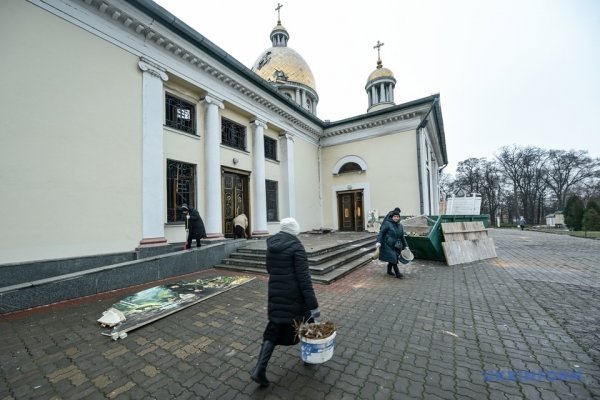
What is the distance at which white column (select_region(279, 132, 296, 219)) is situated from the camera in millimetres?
15409

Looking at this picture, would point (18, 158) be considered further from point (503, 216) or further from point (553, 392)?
point (503, 216)

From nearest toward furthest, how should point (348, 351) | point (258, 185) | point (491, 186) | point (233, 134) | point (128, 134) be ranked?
point (348, 351) → point (128, 134) → point (233, 134) → point (258, 185) → point (491, 186)

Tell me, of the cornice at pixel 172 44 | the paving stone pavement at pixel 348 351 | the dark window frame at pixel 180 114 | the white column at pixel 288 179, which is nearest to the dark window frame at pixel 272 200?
the white column at pixel 288 179

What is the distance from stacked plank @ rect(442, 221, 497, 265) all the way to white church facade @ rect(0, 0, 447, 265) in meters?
5.34

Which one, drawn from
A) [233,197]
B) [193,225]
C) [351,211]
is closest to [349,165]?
[351,211]

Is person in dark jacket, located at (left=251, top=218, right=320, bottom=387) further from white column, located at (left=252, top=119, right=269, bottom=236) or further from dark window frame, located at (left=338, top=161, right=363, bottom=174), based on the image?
dark window frame, located at (left=338, top=161, right=363, bottom=174)

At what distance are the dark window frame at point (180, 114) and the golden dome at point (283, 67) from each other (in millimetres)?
16984

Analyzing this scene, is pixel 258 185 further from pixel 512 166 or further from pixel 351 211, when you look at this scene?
pixel 512 166

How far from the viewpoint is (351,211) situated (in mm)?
18250

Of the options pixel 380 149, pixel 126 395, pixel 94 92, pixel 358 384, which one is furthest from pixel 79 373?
pixel 380 149

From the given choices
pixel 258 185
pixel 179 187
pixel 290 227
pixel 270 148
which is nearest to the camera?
pixel 290 227

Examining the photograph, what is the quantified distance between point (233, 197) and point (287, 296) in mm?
10189

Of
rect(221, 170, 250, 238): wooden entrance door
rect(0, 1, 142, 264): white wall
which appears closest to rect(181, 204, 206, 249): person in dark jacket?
rect(0, 1, 142, 264): white wall

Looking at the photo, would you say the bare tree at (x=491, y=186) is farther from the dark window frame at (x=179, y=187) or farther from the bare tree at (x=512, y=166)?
the dark window frame at (x=179, y=187)
